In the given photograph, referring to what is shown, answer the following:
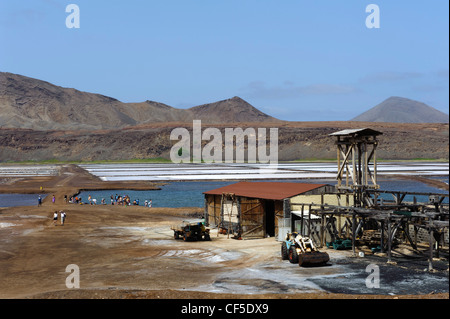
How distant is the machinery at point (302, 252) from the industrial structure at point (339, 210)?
167 inches

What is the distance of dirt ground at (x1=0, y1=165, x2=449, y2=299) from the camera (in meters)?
23.7

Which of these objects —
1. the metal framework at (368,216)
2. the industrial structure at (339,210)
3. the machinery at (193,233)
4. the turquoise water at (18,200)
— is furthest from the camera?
the turquoise water at (18,200)

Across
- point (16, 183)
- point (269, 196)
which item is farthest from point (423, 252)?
point (16, 183)

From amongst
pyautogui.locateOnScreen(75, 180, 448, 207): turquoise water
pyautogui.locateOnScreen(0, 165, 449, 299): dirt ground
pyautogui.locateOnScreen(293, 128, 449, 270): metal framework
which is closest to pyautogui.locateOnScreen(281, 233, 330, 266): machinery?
pyautogui.locateOnScreen(0, 165, 449, 299): dirt ground

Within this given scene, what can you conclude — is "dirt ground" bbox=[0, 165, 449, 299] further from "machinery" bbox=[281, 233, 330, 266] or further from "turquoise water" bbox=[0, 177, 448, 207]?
"turquoise water" bbox=[0, 177, 448, 207]

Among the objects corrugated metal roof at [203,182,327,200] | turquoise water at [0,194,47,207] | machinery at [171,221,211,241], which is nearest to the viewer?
machinery at [171,221,211,241]

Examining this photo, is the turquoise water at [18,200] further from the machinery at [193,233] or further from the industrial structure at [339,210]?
the machinery at [193,233]

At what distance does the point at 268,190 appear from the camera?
4397 centimetres

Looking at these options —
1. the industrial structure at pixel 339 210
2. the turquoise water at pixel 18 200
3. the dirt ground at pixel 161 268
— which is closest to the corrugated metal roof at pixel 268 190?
the industrial structure at pixel 339 210

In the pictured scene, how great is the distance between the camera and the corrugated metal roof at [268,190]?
134ft

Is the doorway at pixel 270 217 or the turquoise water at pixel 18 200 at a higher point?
the doorway at pixel 270 217

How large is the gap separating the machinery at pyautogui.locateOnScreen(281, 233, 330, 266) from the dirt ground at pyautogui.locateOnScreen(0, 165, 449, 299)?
0.53 meters

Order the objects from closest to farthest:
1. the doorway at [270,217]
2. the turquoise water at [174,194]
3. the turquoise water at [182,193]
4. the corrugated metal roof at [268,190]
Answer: the corrugated metal roof at [268,190]
the doorway at [270,217]
the turquoise water at [174,194]
the turquoise water at [182,193]
